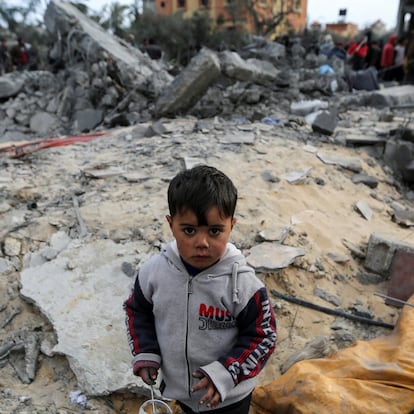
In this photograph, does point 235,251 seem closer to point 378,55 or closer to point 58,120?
point 58,120

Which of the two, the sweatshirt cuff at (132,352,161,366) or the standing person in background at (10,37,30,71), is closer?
the sweatshirt cuff at (132,352,161,366)

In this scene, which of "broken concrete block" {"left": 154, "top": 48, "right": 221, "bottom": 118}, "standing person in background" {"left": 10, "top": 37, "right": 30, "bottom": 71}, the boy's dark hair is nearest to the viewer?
the boy's dark hair

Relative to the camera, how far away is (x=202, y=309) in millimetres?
1317

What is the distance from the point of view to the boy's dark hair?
119cm

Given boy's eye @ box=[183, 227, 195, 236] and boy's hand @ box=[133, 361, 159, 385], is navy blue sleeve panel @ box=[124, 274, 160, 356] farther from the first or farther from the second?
boy's eye @ box=[183, 227, 195, 236]

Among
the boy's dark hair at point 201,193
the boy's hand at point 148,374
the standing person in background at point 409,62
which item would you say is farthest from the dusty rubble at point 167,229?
the standing person in background at point 409,62

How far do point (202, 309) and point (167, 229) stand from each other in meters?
1.66

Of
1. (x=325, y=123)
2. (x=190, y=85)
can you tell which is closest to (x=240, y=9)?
(x=190, y=85)

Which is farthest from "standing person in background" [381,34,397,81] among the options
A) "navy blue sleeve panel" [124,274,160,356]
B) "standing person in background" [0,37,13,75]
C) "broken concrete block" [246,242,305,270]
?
"navy blue sleeve panel" [124,274,160,356]

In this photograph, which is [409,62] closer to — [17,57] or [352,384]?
[352,384]

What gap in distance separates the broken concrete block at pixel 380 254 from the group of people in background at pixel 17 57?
1195 centimetres

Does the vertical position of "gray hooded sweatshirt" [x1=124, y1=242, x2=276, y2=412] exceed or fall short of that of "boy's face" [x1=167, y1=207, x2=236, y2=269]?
it falls short

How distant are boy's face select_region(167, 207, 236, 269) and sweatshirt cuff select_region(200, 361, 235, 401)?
0.35m

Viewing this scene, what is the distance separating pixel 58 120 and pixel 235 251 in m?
8.89
